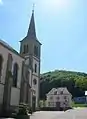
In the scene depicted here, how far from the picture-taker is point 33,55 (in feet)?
165

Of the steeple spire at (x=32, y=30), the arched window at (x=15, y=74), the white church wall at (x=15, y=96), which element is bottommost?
the white church wall at (x=15, y=96)

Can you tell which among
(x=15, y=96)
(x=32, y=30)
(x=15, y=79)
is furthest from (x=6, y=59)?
(x=32, y=30)

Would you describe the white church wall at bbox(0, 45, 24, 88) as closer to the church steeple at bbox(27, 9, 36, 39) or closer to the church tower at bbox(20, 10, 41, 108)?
the church tower at bbox(20, 10, 41, 108)

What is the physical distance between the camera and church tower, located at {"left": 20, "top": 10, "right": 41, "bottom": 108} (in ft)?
156

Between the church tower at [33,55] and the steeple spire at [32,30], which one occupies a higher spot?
the steeple spire at [32,30]

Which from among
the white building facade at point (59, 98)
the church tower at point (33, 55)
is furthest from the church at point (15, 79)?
the white building facade at point (59, 98)

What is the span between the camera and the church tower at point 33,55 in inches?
1878

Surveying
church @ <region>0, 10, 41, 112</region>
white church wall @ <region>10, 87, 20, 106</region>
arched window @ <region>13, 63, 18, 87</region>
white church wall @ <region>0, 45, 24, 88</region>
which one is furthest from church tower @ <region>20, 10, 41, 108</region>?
white church wall @ <region>10, 87, 20, 106</region>

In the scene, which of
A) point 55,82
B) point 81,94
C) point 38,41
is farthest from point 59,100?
point 38,41

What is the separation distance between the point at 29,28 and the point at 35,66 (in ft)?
34.0

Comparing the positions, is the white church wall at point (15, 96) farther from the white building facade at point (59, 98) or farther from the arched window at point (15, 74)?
the white building facade at point (59, 98)

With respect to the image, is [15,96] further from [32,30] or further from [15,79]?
[32,30]

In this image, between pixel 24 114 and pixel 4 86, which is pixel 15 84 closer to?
pixel 4 86

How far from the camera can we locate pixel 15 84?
119 ft
